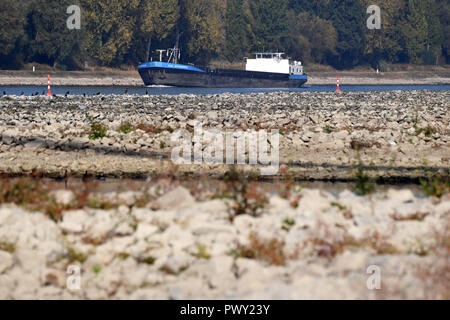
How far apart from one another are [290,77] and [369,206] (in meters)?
66.5

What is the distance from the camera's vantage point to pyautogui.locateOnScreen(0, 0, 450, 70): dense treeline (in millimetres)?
81812

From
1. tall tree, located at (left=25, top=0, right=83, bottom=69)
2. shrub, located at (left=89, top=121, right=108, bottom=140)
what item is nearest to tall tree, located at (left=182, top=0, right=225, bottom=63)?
tall tree, located at (left=25, top=0, right=83, bottom=69)

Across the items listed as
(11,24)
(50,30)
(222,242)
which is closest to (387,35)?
(50,30)

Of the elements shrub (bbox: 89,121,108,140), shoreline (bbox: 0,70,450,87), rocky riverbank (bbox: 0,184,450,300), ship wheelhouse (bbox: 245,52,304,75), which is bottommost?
rocky riverbank (bbox: 0,184,450,300)

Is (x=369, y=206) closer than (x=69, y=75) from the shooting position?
Yes

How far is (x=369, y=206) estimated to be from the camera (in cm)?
952

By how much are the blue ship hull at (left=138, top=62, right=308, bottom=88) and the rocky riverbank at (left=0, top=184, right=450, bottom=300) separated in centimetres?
6167

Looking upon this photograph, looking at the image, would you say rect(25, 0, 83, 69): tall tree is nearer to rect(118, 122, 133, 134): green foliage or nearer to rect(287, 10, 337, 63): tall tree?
rect(287, 10, 337, 63): tall tree

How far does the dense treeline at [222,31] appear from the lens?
8181cm

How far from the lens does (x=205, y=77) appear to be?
72.3m

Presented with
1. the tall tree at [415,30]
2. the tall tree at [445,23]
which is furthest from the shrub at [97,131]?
the tall tree at [445,23]
